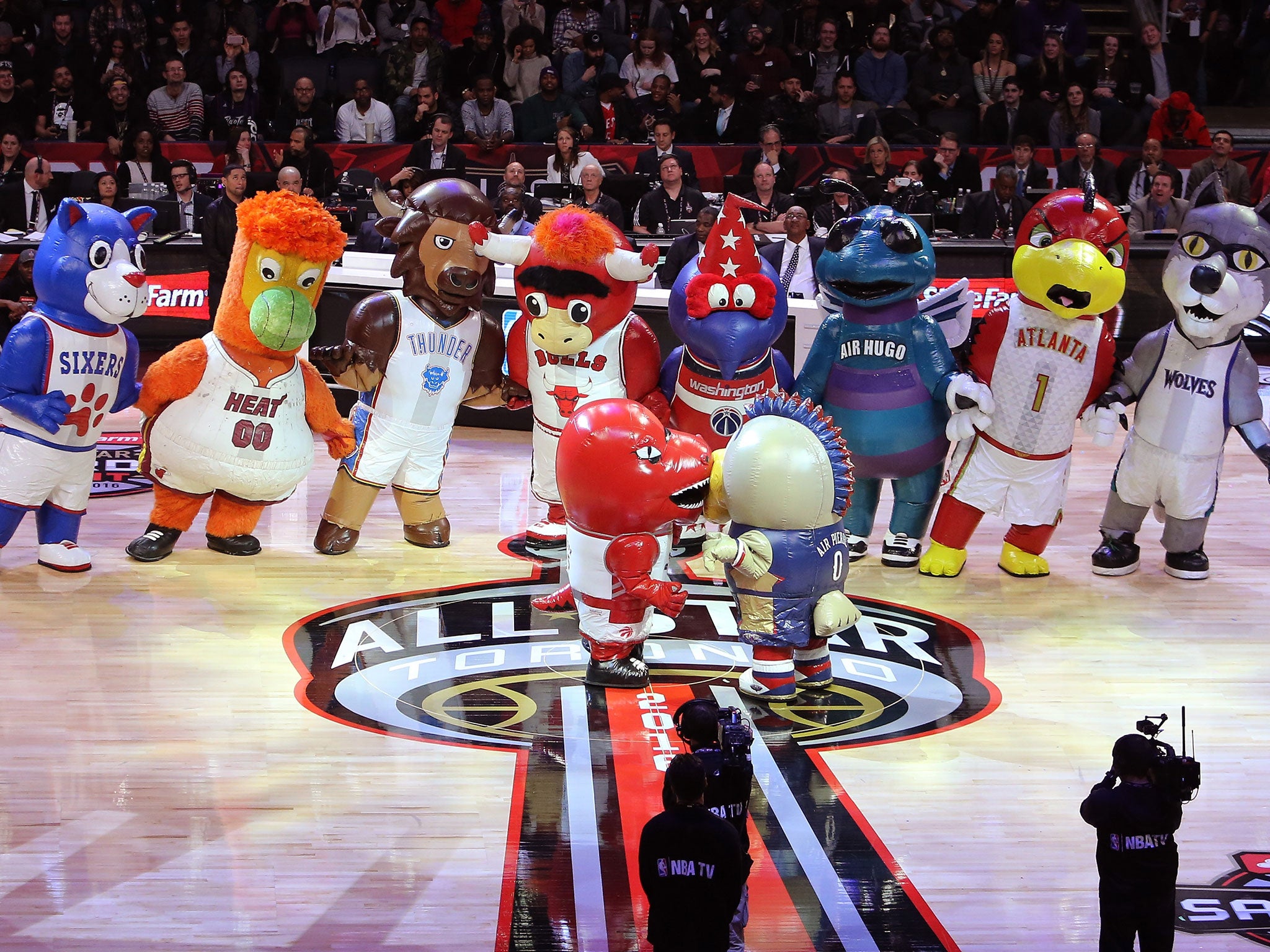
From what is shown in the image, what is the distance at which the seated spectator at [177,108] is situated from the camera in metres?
11.7

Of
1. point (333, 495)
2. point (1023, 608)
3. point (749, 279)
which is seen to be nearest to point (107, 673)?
point (333, 495)

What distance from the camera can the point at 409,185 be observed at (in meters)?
7.29

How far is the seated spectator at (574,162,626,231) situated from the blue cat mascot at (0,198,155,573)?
4038 millimetres

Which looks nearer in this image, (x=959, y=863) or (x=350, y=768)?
(x=959, y=863)

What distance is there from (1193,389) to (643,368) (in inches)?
91.2

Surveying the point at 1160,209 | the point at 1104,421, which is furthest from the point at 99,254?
the point at 1160,209

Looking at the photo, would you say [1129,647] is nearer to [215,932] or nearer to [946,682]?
[946,682]

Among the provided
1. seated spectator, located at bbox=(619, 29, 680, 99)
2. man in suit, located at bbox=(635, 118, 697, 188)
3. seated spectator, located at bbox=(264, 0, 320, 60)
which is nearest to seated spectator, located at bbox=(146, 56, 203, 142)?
seated spectator, located at bbox=(264, 0, 320, 60)

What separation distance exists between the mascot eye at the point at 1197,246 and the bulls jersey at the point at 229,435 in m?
3.80

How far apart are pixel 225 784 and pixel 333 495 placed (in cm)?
235

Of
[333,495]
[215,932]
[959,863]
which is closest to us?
[215,932]

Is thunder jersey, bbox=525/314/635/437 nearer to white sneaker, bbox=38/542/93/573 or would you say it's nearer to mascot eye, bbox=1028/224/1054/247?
mascot eye, bbox=1028/224/1054/247

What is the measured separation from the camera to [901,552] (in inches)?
254

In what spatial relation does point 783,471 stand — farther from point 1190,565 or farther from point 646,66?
point 646,66
